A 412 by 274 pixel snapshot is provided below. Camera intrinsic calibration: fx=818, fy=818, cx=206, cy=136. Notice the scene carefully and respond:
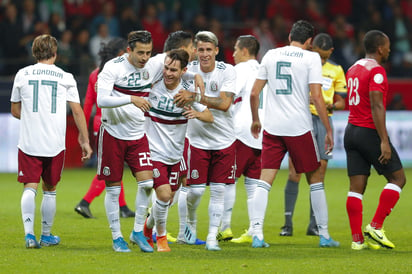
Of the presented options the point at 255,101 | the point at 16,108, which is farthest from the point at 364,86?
the point at 16,108

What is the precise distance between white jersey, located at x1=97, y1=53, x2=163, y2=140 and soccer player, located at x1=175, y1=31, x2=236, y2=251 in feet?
2.25

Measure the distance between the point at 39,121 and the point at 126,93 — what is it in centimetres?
96

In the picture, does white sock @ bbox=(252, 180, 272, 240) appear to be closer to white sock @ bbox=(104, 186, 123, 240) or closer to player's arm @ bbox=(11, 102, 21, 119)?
white sock @ bbox=(104, 186, 123, 240)

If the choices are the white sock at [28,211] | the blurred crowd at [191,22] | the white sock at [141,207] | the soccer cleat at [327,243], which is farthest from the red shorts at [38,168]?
the blurred crowd at [191,22]

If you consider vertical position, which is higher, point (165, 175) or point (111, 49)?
point (111, 49)

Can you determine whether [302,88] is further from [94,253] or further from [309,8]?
[309,8]

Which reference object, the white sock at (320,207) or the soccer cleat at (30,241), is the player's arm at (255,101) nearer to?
the white sock at (320,207)

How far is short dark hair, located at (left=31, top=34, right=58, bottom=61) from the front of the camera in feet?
26.3

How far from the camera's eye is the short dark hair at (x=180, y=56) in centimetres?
780

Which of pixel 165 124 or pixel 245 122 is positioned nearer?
pixel 165 124

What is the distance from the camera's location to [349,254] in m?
7.89

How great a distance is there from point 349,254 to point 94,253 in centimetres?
245

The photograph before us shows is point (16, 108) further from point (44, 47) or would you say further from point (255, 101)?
point (255, 101)

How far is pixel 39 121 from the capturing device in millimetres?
7996
